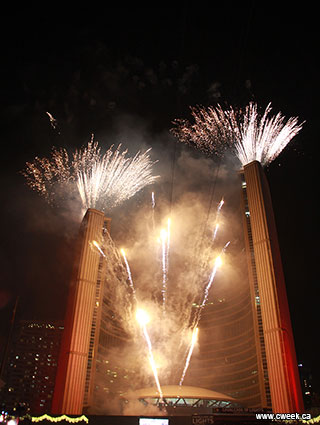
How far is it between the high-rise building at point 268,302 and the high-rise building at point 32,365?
8850 cm

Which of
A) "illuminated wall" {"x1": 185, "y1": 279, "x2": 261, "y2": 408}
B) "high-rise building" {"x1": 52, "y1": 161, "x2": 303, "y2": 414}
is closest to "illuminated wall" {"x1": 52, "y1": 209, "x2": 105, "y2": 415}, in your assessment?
"high-rise building" {"x1": 52, "y1": 161, "x2": 303, "y2": 414}

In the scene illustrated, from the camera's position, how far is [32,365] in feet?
382

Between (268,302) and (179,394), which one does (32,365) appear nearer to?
(179,394)

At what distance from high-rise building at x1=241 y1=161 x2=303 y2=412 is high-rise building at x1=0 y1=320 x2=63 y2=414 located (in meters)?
88.5

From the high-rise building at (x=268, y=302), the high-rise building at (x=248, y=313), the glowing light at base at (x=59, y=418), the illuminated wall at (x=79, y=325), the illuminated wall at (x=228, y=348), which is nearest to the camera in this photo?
the glowing light at base at (x=59, y=418)

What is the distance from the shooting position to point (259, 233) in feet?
103

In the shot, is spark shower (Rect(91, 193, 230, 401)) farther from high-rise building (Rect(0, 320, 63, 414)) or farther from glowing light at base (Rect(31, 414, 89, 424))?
high-rise building (Rect(0, 320, 63, 414))

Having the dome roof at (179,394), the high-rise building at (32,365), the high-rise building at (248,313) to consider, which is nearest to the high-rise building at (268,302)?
the high-rise building at (248,313)

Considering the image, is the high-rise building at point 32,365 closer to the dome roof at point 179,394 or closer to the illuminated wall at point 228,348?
the illuminated wall at point 228,348

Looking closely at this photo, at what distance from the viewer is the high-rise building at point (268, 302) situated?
25.6 meters

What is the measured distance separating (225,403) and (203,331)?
2565 cm

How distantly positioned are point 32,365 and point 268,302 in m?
110

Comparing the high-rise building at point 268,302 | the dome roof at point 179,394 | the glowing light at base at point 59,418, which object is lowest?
the glowing light at base at point 59,418

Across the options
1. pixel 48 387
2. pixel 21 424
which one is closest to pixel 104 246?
pixel 21 424
